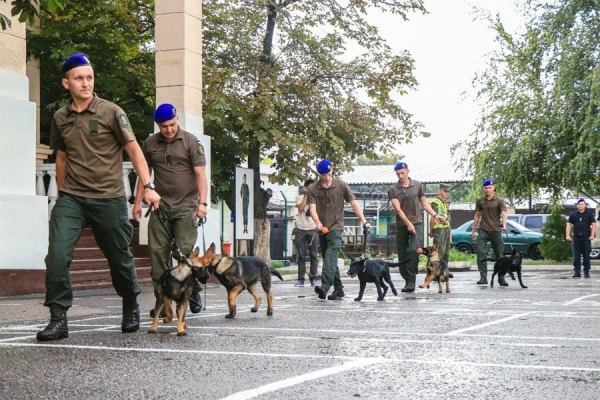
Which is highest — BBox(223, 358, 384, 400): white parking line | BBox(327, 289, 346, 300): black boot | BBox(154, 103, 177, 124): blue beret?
BBox(154, 103, 177, 124): blue beret

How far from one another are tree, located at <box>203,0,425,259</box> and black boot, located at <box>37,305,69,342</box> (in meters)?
15.7

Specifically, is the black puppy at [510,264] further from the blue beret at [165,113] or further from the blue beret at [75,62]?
the blue beret at [75,62]

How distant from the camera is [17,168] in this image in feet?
47.1

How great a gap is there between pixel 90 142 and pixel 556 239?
90.9ft

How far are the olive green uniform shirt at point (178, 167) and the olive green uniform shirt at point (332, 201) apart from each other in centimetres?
420

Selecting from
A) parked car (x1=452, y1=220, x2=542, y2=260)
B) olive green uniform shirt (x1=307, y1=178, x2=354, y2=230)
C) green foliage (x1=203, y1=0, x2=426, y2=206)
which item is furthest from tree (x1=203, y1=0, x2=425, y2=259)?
parked car (x1=452, y1=220, x2=542, y2=260)

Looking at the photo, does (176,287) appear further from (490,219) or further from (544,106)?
(544,106)

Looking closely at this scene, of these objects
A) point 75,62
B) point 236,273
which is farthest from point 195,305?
point 75,62

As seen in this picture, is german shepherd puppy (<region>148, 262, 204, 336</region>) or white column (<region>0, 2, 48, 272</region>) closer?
german shepherd puppy (<region>148, 262, 204, 336</region>)

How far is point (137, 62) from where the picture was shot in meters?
24.2

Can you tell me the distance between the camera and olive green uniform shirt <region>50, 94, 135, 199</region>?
27.4ft

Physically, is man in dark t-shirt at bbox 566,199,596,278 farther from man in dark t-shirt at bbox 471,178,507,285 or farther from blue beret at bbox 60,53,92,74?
blue beret at bbox 60,53,92,74

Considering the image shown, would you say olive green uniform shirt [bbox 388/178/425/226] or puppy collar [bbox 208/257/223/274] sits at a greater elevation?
olive green uniform shirt [bbox 388/178/425/226]

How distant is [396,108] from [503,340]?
19525mm
